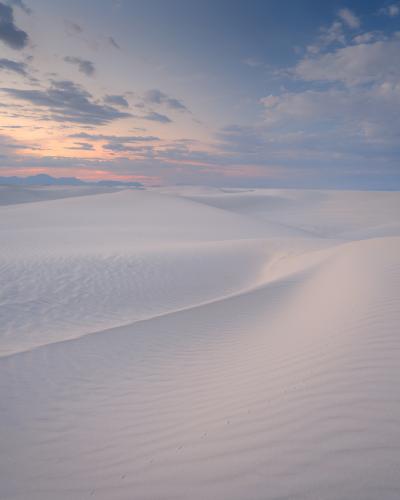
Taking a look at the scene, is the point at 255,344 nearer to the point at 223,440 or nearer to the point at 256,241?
the point at 223,440

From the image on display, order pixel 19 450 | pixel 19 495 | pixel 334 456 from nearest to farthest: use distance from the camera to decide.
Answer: pixel 334 456 < pixel 19 495 < pixel 19 450

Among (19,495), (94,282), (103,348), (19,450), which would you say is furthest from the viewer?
(94,282)

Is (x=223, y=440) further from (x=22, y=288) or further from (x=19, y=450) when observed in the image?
(x=22, y=288)

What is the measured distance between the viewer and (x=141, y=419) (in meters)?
3.61

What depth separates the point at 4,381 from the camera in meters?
4.82

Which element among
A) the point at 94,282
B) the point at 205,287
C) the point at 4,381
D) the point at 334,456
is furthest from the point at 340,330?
the point at 94,282

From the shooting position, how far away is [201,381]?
4324 millimetres

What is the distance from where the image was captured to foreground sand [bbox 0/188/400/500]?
2.36m

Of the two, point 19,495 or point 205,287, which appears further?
point 205,287

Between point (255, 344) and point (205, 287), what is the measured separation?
207 inches

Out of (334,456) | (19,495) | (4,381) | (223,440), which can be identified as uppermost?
(334,456)

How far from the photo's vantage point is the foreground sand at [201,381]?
2.36 m

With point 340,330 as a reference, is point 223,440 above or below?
below

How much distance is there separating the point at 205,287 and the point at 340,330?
20.8 feet
